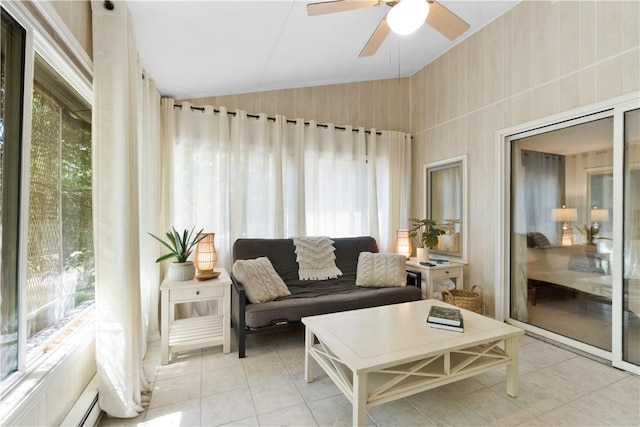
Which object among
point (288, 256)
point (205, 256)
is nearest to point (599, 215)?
point (288, 256)

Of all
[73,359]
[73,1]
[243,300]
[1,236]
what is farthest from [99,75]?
[243,300]

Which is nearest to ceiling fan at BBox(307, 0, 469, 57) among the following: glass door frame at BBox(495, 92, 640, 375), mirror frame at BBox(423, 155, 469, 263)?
glass door frame at BBox(495, 92, 640, 375)

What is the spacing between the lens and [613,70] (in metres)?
2.11

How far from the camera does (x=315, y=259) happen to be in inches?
122

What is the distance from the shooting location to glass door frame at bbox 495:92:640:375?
2092 millimetres

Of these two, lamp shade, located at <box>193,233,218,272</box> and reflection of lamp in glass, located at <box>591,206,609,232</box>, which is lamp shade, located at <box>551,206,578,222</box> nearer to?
reflection of lamp in glass, located at <box>591,206,609,232</box>

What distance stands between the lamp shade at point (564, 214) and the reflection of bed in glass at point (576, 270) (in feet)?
0.79

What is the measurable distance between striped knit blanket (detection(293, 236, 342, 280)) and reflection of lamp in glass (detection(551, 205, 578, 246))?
207cm

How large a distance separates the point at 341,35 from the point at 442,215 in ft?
7.97

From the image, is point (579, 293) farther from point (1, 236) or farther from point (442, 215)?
point (1, 236)

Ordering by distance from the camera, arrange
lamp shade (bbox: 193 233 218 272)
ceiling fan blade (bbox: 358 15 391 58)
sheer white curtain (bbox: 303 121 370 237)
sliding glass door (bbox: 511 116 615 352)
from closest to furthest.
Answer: ceiling fan blade (bbox: 358 15 391 58), sliding glass door (bbox: 511 116 615 352), lamp shade (bbox: 193 233 218 272), sheer white curtain (bbox: 303 121 370 237)

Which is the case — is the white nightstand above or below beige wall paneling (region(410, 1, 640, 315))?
below

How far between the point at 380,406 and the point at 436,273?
1.75 meters

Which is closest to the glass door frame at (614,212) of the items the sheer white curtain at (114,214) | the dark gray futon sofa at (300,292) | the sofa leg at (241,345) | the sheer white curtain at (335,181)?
the dark gray futon sofa at (300,292)
